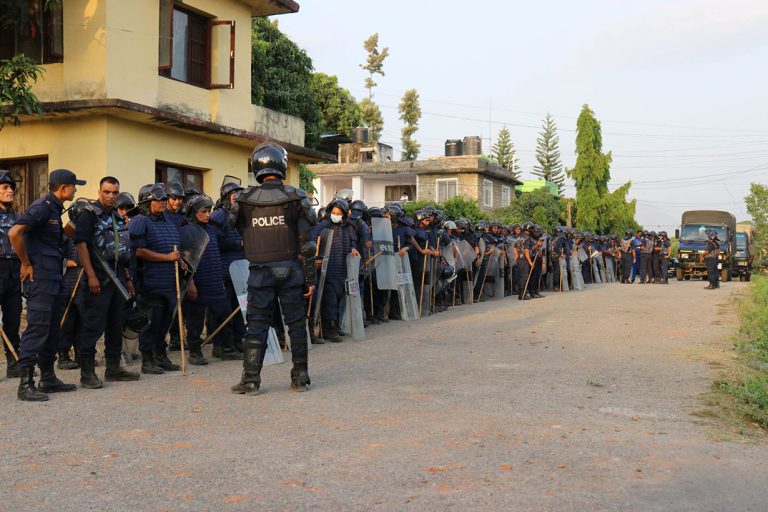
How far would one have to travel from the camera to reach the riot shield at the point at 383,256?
13414 mm

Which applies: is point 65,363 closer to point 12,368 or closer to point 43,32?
point 12,368

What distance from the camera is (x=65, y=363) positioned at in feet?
28.6

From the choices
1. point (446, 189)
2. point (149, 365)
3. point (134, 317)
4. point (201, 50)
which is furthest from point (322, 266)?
point (446, 189)

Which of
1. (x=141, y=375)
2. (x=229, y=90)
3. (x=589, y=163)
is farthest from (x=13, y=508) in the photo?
(x=589, y=163)

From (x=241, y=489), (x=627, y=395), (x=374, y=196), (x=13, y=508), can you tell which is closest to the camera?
(x=13, y=508)

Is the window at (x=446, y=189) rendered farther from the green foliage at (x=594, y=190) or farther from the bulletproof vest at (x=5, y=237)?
the bulletproof vest at (x=5, y=237)

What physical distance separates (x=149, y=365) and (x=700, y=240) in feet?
96.6

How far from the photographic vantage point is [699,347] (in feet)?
34.8

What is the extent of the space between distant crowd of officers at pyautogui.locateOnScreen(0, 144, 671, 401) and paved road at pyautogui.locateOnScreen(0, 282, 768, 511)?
408 millimetres

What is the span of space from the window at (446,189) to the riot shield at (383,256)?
28.4 meters

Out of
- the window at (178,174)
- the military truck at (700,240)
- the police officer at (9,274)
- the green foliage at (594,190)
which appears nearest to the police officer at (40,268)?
the police officer at (9,274)

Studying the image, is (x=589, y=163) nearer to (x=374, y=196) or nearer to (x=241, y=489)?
(x=374, y=196)

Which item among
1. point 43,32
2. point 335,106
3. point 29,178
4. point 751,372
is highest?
point 335,106

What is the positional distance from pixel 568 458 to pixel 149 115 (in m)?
11.0
